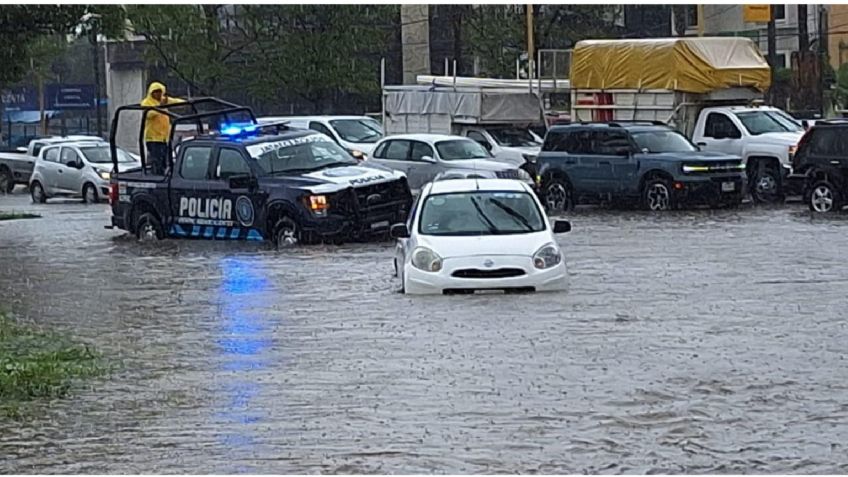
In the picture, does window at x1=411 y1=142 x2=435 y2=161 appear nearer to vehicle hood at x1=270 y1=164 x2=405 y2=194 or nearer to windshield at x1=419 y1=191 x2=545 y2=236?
vehicle hood at x1=270 y1=164 x2=405 y2=194

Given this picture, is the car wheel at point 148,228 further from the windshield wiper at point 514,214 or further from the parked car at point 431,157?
the windshield wiper at point 514,214

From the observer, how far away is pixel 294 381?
1128cm

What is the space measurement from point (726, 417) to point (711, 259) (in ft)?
33.3

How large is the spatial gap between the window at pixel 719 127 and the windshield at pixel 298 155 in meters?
9.73

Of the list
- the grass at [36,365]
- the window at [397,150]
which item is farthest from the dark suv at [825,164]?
the grass at [36,365]

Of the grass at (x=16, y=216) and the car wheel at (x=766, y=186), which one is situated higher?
the car wheel at (x=766, y=186)

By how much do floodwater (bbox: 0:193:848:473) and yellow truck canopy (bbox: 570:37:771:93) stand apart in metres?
10.2

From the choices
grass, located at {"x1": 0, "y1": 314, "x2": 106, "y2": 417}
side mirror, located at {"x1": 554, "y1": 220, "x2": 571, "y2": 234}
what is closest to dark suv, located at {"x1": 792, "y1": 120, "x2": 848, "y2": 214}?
side mirror, located at {"x1": 554, "y1": 220, "x2": 571, "y2": 234}

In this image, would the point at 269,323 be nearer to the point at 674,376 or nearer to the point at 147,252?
the point at 674,376

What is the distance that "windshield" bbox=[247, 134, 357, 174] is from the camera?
22375mm

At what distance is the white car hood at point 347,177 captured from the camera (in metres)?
21.7

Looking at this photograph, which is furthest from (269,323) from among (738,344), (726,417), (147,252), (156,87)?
(156,87)

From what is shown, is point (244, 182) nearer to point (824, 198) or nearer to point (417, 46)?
point (824, 198)

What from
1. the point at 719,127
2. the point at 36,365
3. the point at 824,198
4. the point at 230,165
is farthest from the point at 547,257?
the point at 719,127
